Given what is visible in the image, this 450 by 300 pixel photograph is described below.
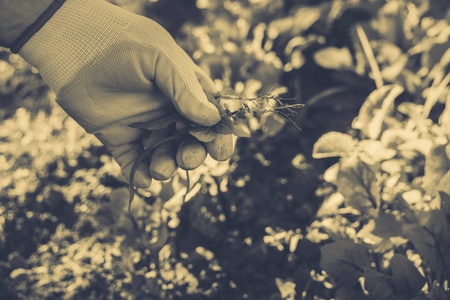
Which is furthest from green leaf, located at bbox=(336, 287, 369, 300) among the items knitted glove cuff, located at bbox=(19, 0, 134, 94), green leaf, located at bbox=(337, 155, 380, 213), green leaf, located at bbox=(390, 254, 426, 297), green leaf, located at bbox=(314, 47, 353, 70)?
green leaf, located at bbox=(314, 47, 353, 70)

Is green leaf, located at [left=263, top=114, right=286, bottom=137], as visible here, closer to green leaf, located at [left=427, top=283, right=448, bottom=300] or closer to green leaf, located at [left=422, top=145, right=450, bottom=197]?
green leaf, located at [left=422, top=145, right=450, bottom=197]

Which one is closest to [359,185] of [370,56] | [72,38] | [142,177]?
[142,177]

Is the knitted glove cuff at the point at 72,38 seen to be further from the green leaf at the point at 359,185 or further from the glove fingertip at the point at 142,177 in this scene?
the green leaf at the point at 359,185

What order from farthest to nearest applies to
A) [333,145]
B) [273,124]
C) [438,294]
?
[273,124] < [333,145] < [438,294]

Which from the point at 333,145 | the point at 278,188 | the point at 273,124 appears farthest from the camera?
the point at 278,188

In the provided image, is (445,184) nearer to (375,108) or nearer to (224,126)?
(375,108)

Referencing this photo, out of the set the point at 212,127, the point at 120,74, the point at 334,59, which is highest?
the point at 120,74

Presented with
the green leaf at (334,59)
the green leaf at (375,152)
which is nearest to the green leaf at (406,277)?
the green leaf at (375,152)
